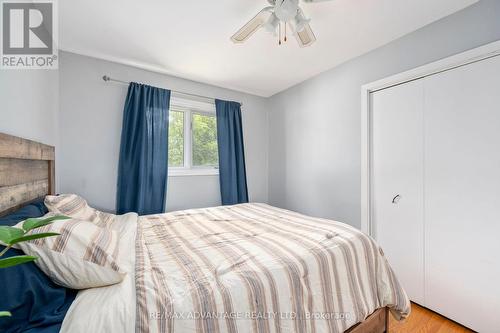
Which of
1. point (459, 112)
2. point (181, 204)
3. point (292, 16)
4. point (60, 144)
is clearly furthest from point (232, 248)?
point (60, 144)

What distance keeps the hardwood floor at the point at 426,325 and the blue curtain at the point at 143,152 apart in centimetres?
253

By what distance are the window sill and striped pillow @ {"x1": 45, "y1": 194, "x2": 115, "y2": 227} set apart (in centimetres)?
112

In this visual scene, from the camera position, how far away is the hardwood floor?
5.33 feet

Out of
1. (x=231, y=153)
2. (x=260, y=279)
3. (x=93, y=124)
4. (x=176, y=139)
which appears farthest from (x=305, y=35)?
(x=93, y=124)

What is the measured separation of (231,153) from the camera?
316cm

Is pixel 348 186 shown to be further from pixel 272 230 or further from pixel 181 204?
pixel 181 204

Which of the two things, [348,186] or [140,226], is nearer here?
[140,226]

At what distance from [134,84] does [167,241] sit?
194cm

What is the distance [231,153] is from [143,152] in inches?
46.5

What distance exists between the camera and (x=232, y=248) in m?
1.28

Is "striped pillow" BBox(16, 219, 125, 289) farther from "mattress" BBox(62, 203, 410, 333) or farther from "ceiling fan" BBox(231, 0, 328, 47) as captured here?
"ceiling fan" BBox(231, 0, 328, 47)

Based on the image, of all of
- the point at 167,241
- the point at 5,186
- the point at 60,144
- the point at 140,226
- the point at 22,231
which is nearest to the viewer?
the point at 22,231

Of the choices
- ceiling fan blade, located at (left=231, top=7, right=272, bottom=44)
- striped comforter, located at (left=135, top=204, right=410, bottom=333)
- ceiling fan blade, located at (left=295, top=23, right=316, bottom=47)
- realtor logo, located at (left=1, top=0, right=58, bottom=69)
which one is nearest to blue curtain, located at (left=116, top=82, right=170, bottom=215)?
realtor logo, located at (left=1, top=0, right=58, bottom=69)

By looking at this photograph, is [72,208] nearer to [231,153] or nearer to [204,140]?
[204,140]
